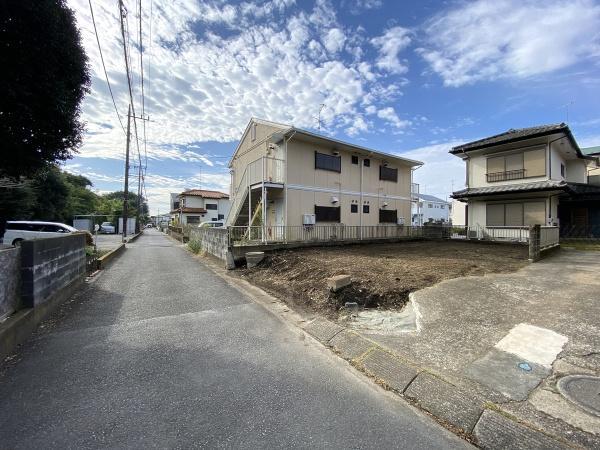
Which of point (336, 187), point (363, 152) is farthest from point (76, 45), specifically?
point (363, 152)

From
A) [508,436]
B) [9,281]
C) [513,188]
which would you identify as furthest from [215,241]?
[513,188]

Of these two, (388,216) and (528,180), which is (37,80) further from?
(528,180)

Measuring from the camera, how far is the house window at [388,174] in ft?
55.2

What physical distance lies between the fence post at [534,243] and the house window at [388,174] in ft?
27.8

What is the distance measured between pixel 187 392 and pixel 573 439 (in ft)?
10.8

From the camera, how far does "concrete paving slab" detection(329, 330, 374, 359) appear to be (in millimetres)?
3689

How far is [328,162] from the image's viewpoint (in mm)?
14336

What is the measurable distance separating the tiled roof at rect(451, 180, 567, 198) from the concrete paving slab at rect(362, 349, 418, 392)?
15277 mm

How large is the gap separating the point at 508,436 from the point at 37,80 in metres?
8.29

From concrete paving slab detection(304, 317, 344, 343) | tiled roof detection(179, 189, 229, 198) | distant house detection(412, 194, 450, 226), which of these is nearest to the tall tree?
concrete paving slab detection(304, 317, 344, 343)

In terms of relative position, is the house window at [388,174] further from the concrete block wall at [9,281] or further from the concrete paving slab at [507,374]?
the concrete block wall at [9,281]

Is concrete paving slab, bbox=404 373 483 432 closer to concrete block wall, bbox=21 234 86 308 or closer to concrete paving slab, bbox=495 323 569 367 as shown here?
concrete paving slab, bbox=495 323 569 367

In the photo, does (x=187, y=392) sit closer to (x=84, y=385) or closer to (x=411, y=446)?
(x=84, y=385)

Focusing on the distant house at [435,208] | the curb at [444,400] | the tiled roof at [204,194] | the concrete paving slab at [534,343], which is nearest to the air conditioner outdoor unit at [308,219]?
the curb at [444,400]
